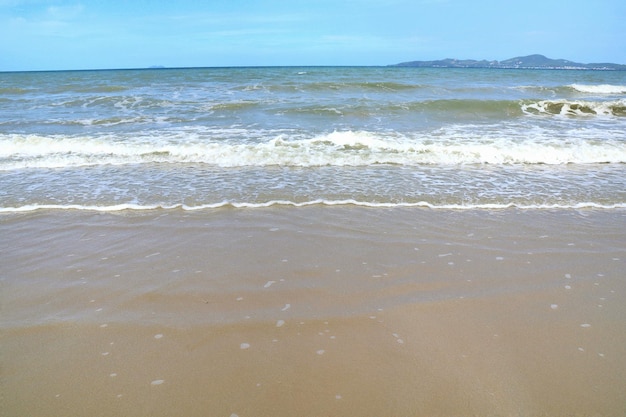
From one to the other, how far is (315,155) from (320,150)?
546mm

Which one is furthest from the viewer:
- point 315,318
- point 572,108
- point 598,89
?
point 598,89

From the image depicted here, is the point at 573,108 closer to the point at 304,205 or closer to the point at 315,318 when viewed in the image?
the point at 304,205

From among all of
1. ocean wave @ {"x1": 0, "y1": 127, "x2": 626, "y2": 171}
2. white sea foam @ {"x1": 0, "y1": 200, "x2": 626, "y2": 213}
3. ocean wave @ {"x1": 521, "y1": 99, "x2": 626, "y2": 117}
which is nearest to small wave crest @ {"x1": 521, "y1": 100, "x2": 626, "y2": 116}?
ocean wave @ {"x1": 521, "y1": 99, "x2": 626, "y2": 117}

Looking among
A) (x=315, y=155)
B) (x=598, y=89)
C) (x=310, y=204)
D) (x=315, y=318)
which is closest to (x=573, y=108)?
(x=598, y=89)

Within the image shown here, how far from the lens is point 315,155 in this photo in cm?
907

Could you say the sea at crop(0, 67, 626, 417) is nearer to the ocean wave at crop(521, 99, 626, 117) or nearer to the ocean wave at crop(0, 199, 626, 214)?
the ocean wave at crop(0, 199, 626, 214)

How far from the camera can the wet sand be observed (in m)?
2.54

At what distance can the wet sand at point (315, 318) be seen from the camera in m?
2.54

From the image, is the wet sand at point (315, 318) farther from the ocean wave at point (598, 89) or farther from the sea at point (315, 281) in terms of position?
the ocean wave at point (598, 89)

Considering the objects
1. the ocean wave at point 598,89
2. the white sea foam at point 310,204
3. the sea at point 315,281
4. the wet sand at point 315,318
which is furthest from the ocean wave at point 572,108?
the wet sand at point 315,318

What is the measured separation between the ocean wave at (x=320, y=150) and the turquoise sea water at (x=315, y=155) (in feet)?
0.15

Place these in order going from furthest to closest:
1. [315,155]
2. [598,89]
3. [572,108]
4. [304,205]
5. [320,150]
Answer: [598,89] → [572,108] → [320,150] → [315,155] → [304,205]

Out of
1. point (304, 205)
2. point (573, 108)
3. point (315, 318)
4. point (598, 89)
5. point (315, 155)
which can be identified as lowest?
point (315, 318)

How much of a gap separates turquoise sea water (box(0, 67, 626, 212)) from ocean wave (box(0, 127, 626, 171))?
5 cm
